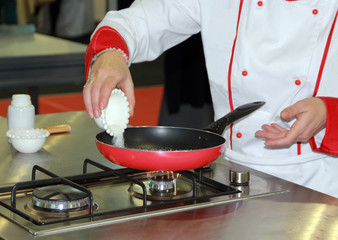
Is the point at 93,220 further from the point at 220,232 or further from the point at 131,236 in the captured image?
the point at 220,232

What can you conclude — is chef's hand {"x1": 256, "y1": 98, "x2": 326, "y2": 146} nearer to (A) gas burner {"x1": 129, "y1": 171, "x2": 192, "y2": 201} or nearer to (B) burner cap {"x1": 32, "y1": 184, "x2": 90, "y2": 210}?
(A) gas burner {"x1": 129, "y1": 171, "x2": 192, "y2": 201}

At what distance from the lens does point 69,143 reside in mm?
1699

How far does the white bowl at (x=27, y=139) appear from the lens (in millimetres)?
1566

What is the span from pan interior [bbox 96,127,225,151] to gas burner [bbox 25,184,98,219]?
0.24 meters

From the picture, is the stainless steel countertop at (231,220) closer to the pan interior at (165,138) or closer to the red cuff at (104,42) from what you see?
the pan interior at (165,138)

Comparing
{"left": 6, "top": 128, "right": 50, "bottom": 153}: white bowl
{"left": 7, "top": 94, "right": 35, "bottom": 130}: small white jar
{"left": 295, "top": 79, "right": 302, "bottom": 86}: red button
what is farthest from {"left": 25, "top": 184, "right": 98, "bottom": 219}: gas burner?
{"left": 295, "top": 79, "right": 302, "bottom": 86}: red button

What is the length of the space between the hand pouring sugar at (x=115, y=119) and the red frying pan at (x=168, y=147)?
0.9 inches

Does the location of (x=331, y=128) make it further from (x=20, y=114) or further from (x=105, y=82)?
(x=20, y=114)

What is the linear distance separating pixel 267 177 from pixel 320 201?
180mm

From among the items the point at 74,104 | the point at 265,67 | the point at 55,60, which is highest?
the point at 265,67

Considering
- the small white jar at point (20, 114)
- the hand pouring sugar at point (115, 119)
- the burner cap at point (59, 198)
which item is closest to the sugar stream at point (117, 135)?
the hand pouring sugar at point (115, 119)

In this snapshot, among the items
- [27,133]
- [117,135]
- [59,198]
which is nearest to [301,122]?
[117,135]

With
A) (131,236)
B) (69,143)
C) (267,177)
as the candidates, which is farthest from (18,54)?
(131,236)

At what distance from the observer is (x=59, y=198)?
3.94 ft
